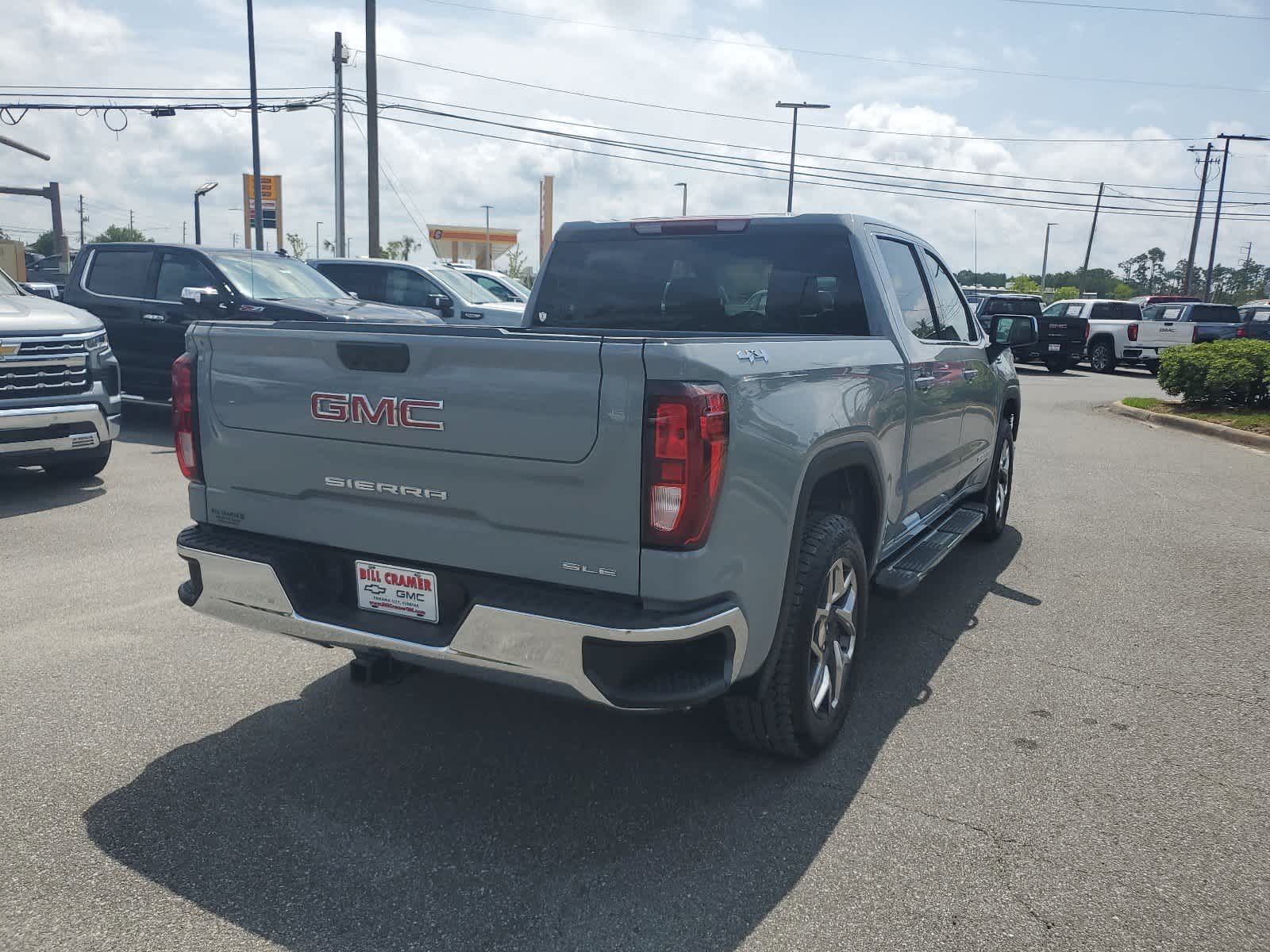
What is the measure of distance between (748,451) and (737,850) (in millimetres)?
1190

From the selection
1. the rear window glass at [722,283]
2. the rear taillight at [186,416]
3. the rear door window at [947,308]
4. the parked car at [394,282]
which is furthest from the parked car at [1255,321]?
the rear taillight at [186,416]

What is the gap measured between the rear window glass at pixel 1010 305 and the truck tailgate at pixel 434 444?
901 inches

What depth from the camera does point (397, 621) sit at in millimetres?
3154

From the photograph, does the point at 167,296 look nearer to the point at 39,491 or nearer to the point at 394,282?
the point at 39,491

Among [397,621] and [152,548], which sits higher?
[397,621]

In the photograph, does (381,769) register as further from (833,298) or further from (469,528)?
(833,298)

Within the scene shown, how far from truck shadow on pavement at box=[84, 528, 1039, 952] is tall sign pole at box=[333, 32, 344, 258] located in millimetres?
24608

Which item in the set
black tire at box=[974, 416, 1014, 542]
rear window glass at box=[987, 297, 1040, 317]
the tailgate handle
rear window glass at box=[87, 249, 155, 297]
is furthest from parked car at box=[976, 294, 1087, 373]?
the tailgate handle

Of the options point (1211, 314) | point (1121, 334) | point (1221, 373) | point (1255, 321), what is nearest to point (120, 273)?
point (1221, 373)

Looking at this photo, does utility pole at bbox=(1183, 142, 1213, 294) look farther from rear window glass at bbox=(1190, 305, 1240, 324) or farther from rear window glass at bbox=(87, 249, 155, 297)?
rear window glass at bbox=(87, 249, 155, 297)

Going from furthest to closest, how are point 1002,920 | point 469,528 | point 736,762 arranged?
point 736,762 < point 469,528 < point 1002,920

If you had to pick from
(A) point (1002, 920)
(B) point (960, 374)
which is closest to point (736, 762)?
(A) point (1002, 920)

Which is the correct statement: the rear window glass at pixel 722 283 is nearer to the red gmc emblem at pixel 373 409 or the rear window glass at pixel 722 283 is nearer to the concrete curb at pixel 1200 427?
the red gmc emblem at pixel 373 409

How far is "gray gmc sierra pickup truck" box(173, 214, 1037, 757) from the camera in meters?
2.76
